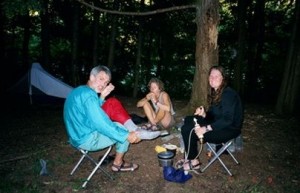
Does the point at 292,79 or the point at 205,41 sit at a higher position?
the point at 205,41

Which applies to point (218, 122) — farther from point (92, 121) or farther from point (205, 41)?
point (205, 41)

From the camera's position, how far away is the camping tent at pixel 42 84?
34.8 ft

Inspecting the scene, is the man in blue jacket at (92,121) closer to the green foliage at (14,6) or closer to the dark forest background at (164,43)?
the green foliage at (14,6)

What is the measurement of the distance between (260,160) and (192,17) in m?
11.9

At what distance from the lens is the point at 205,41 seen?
6.57 meters

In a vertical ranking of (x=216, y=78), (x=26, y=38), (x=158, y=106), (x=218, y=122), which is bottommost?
(x=158, y=106)

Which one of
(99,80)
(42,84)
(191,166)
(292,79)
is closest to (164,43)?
(42,84)

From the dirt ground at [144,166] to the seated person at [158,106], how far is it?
17.1 inches

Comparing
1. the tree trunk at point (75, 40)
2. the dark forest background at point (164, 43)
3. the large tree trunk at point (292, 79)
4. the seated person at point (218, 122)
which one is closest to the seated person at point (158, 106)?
the seated person at point (218, 122)

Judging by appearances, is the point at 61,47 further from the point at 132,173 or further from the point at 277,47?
the point at 132,173

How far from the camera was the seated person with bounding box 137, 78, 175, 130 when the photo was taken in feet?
21.4

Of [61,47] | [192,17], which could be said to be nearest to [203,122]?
[192,17]

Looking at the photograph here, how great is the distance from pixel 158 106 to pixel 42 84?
5583mm

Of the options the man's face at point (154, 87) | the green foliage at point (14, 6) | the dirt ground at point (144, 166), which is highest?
the green foliage at point (14, 6)
